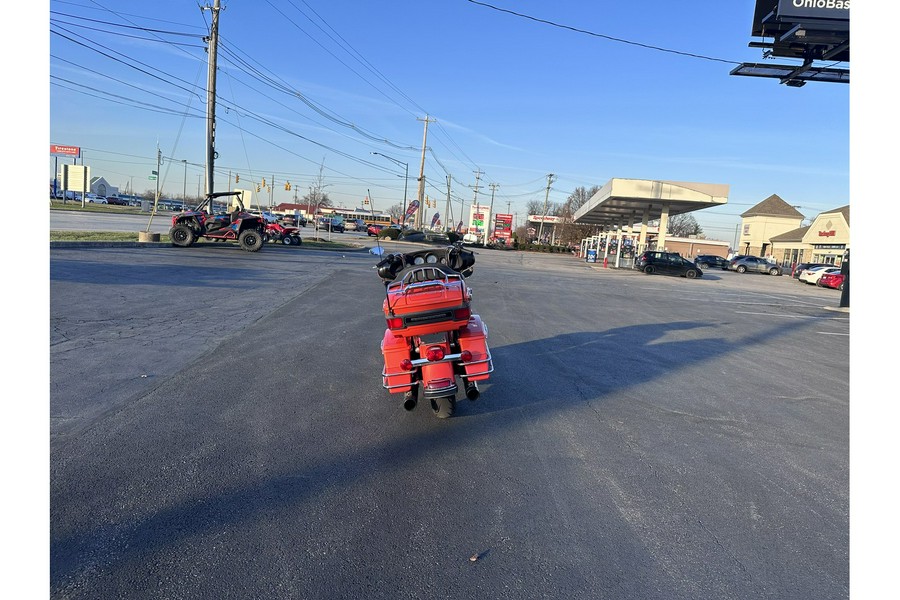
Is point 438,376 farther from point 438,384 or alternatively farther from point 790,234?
point 790,234

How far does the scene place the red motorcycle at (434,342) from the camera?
502 cm

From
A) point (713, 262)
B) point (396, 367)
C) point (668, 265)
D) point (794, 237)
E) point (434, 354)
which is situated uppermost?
point (794, 237)

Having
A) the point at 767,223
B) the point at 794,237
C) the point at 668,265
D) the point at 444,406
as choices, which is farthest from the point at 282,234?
the point at 767,223

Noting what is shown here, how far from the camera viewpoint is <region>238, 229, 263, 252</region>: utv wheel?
23.6 metres

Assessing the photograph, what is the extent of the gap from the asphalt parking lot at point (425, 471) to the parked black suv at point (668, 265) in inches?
1114

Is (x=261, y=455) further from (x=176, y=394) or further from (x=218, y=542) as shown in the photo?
(x=176, y=394)

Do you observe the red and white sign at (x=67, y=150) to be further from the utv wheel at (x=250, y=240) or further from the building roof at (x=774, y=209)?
the building roof at (x=774, y=209)

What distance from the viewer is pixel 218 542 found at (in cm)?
315

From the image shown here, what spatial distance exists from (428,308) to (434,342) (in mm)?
416

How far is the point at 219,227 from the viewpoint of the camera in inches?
939

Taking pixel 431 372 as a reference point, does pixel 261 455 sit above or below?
below

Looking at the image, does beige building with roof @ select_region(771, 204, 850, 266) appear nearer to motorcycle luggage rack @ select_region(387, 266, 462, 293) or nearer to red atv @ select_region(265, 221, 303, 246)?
red atv @ select_region(265, 221, 303, 246)

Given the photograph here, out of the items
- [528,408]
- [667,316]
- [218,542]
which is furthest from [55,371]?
[667,316]

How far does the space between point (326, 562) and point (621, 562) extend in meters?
1.69
